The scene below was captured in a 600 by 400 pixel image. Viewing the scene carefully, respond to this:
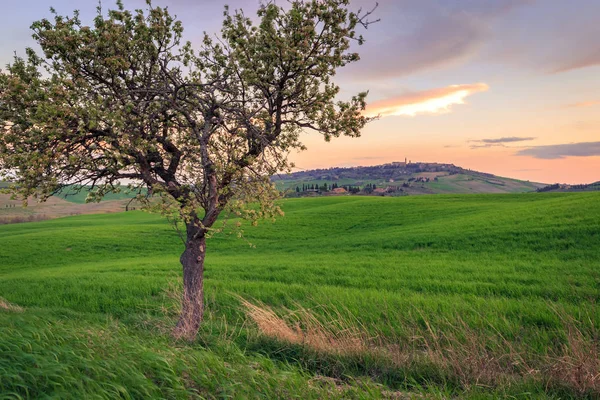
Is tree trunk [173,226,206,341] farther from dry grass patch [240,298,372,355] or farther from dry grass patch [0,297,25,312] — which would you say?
dry grass patch [0,297,25,312]

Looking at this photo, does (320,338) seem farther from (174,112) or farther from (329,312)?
(174,112)

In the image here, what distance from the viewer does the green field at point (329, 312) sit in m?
4.94

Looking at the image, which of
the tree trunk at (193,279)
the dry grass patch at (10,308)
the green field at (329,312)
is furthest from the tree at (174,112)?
the dry grass patch at (10,308)

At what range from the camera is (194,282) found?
9633 mm

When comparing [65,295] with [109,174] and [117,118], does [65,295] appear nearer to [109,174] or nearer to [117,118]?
[109,174]

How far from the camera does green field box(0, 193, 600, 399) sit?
4.94 meters

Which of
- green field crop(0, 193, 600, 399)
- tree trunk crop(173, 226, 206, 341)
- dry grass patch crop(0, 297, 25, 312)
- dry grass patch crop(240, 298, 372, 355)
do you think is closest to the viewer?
green field crop(0, 193, 600, 399)

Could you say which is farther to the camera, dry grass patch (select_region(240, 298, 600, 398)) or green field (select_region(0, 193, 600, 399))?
dry grass patch (select_region(240, 298, 600, 398))

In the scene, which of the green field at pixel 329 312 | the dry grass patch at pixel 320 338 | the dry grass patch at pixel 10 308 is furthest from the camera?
the dry grass patch at pixel 10 308

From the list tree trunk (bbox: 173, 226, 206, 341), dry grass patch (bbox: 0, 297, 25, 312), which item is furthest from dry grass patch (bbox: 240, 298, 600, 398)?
dry grass patch (bbox: 0, 297, 25, 312)

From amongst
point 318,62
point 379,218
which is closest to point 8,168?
point 318,62

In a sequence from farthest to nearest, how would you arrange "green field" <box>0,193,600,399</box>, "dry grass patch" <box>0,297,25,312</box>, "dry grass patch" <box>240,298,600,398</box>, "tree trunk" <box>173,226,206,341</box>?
"dry grass patch" <box>0,297,25,312</box> → "tree trunk" <box>173,226,206,341</box> → "dry grass patch" <box>240,298,600,398</box> → "green field" <box>0,193,600,399</box>

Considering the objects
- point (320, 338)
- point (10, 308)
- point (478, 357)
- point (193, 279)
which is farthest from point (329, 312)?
point (10, 308)

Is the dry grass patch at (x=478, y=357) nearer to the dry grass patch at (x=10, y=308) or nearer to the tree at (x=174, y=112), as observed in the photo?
the tree at (x=174, y=112)
